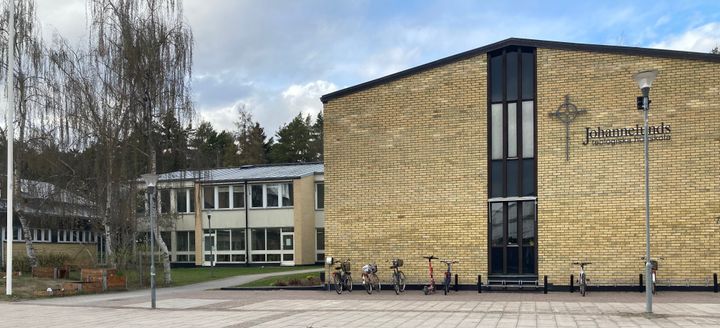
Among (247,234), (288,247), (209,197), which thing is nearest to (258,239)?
(247,234)

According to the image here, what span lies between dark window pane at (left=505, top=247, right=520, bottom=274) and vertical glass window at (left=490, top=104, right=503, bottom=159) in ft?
9.03

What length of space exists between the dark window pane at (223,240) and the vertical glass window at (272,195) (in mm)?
3444

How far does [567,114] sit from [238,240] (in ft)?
90.5

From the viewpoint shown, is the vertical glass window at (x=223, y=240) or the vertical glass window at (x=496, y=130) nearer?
the vertical glass window at (x=496, y=130)

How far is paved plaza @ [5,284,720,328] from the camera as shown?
12680mm

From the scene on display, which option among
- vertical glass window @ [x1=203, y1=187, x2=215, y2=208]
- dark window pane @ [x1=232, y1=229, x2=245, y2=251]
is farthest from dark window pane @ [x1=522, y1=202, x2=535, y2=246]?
vertical glass window @ [x1=203, y1=187, x2=215, y2=208]

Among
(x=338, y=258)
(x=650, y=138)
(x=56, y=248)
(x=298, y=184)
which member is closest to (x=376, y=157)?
(x=338, y=258)

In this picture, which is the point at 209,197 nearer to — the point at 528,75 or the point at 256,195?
the point at 256,195

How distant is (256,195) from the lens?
42.3m

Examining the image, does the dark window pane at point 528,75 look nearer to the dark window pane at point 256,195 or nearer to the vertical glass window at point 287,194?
the vertical glass window at point 287,194

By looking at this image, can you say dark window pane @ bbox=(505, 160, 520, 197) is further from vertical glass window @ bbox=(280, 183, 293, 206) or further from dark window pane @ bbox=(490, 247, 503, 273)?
vertical glass window @ bbox=(280, 183, 293, 206)

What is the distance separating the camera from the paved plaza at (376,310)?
12680 mm

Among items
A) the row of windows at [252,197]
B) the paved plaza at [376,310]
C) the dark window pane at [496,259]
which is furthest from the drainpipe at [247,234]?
the dark window pane at [496,259]

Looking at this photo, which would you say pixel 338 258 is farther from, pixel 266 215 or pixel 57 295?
pixel 266 215
